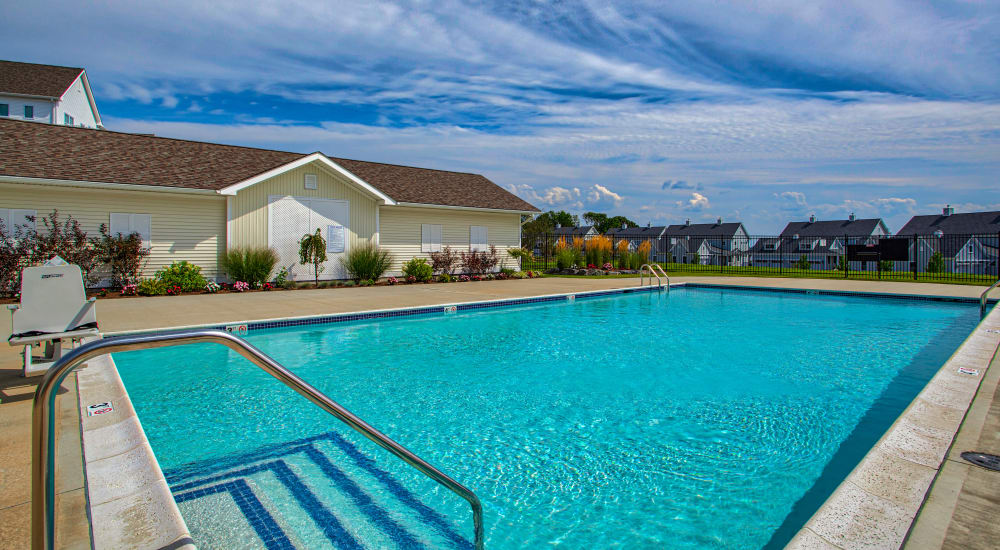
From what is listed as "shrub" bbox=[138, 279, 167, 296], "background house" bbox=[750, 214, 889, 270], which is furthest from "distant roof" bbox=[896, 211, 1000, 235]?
"shrub" bbox=[138, 279, 167, 296]

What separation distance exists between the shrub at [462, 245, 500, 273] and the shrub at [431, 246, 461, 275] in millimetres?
363

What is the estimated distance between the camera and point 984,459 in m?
3.00

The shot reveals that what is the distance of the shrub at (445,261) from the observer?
18.3 meters

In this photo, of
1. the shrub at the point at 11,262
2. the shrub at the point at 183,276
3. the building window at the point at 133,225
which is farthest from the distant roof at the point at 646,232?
the shrub at the point at 11,262

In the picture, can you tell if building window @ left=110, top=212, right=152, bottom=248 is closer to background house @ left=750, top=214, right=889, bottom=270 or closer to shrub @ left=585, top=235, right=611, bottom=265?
shrub @ left=585, top=235, right=611, bottom=265

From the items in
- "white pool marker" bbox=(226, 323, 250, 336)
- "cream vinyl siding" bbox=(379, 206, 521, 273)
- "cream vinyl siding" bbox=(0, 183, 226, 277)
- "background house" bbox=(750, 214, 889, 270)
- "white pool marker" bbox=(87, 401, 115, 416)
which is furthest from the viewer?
"background house" bbox=(750, 214, 889, 270)

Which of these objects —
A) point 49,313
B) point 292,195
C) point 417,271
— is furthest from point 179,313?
point 417,271

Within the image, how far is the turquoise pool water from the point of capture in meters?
3.19

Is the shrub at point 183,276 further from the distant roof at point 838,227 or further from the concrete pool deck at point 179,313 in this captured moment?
the distant roof at point 838,227

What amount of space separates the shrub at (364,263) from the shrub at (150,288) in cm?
518

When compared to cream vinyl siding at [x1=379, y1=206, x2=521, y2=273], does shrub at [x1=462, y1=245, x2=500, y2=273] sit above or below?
below

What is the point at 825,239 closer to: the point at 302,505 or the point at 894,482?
the point at 894,482

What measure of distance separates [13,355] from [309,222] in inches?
410

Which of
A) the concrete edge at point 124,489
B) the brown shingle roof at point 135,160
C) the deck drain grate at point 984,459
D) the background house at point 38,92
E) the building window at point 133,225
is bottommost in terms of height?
the concrete edge at point 124,489
